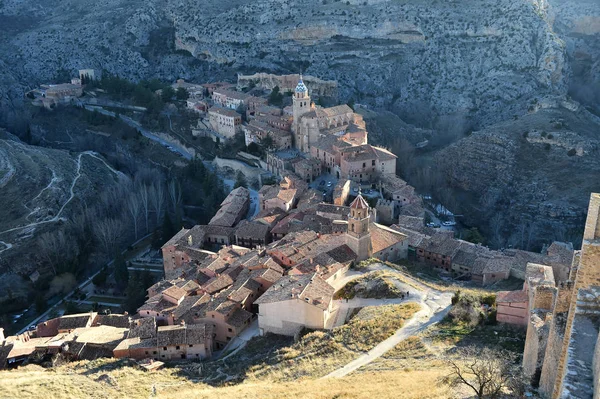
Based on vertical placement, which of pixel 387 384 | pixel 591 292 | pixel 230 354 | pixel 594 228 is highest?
pixel 594 228

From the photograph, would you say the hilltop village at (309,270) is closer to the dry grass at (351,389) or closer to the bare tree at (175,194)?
the dry grass at (351,389)

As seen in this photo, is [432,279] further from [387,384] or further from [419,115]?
[419,115]

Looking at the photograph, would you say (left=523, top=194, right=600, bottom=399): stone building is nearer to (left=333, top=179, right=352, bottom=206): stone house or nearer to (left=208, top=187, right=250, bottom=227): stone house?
(left=333, top=179, right=352, bottom=206): stone house


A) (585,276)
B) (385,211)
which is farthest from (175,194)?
(585,276)

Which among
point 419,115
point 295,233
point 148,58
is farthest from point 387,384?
point 148,58

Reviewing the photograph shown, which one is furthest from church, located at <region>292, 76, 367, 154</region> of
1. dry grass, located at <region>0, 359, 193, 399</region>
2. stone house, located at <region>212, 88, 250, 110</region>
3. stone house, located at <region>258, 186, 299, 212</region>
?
dry grass, located at <region>0, 359, 193, 399</region>

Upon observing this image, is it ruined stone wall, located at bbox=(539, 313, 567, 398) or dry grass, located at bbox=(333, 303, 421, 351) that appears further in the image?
dry grass, located at bbox=(333, 303, 421, 351)

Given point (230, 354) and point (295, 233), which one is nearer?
point (230, 354)
